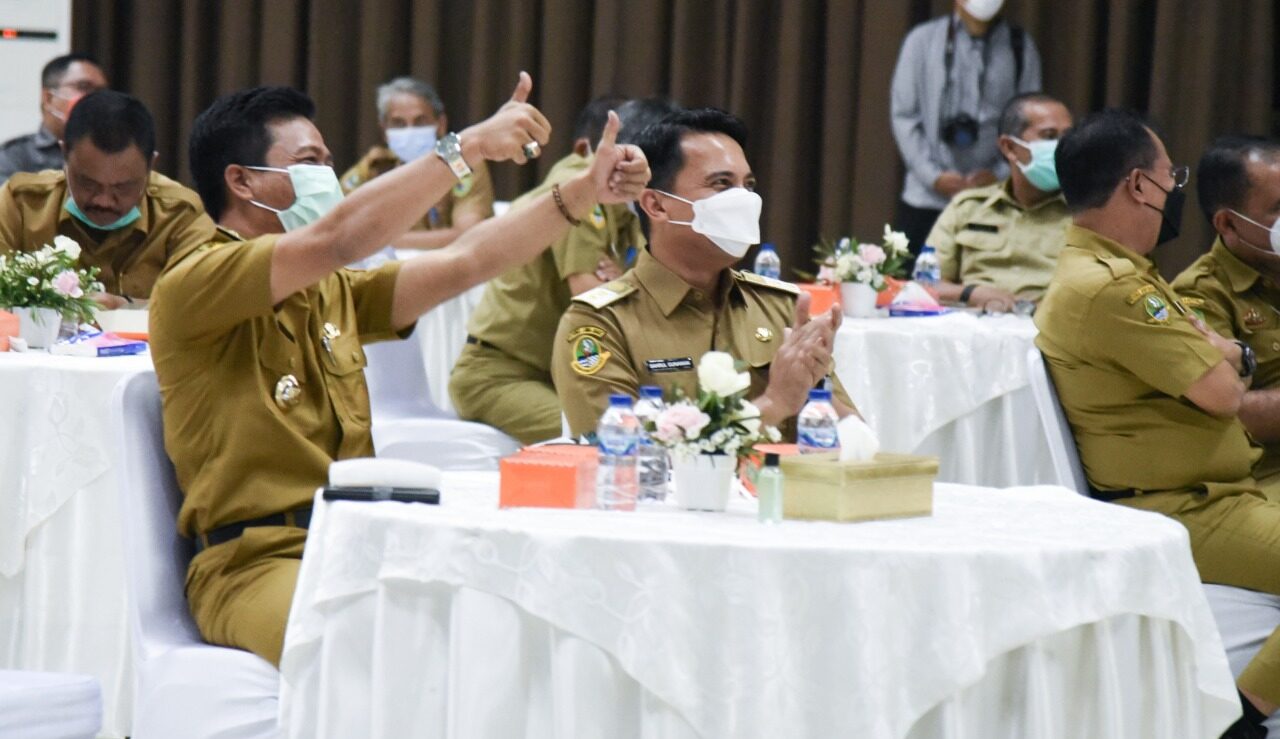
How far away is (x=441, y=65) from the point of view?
8203 millimetres

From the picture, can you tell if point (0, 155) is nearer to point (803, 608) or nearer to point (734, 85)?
point (734, 85)

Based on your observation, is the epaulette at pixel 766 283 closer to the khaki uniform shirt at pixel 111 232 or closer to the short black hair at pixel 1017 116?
the khaki uniform shirt at pixel 111 232

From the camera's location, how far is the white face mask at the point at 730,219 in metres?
3.25

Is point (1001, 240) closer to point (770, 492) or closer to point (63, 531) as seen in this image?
point (63, 531)

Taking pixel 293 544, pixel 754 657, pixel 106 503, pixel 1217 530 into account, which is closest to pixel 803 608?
pixel 754 657

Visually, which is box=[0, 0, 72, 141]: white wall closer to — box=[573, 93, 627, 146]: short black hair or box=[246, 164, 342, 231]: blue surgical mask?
box=[573, 93, 627, 146]: short black hair

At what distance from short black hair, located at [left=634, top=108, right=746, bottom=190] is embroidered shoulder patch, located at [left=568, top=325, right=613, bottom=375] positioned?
363 mm

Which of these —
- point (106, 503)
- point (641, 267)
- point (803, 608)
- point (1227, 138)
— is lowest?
point (106, 503)

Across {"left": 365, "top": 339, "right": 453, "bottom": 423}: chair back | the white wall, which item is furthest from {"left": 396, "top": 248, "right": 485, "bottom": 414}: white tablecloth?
the white wall

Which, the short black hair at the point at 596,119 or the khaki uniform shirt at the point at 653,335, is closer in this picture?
the khaki uniform shirt at the point at 653,335

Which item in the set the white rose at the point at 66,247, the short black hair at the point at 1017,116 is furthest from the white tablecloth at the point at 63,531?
the short black hair at the point at 1017,116

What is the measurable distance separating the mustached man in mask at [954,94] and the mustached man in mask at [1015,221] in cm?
73

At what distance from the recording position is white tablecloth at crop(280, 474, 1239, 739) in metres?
2.20

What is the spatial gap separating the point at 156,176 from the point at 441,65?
10.5 feet
